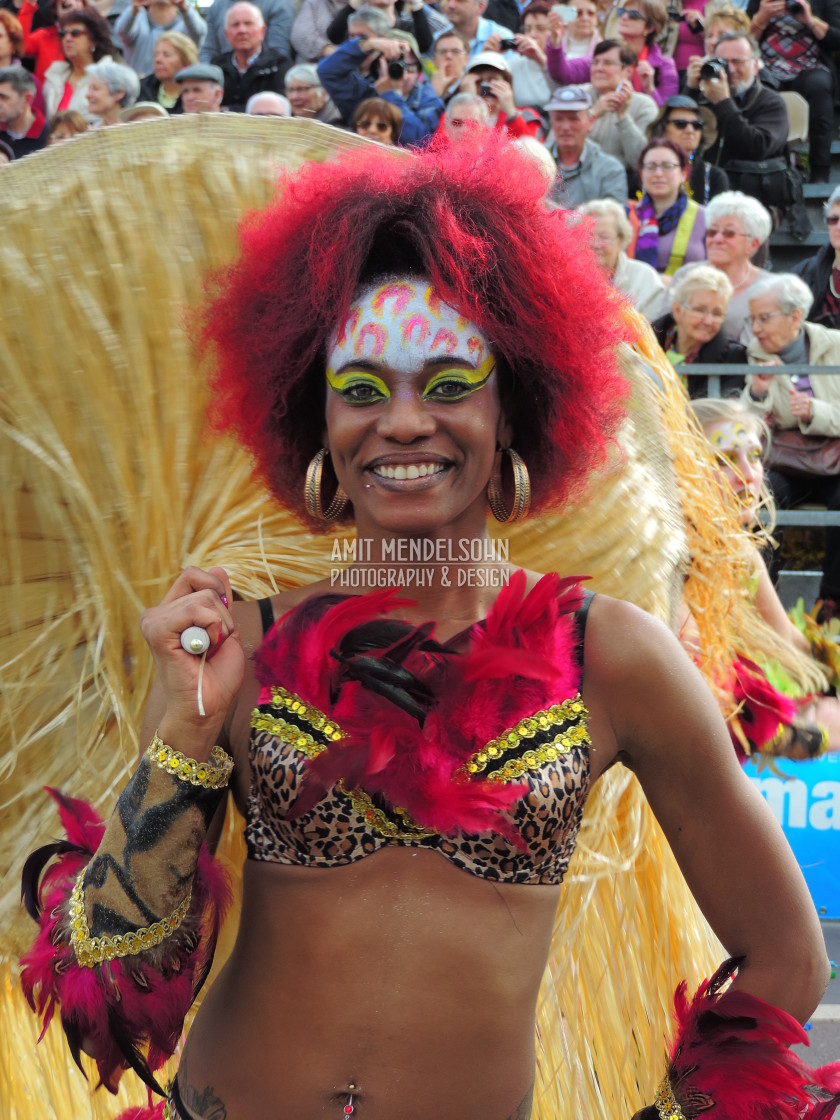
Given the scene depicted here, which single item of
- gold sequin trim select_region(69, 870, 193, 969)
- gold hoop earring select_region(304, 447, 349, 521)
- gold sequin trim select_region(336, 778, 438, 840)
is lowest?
gold sequin trim select_region(69, 870, 193, 969)

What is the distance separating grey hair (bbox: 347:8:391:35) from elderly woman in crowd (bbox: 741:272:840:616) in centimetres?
224

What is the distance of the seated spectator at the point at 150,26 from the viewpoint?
6547mm

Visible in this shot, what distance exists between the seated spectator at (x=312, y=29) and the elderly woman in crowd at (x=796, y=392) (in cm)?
290

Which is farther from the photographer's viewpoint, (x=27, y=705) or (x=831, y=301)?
(x=831, y=301)

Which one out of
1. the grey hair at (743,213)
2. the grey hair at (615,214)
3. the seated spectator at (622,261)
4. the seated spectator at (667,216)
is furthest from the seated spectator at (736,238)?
the grey hair at (615,214)

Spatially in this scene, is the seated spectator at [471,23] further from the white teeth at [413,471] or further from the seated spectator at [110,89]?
the white teeth at [413,471]

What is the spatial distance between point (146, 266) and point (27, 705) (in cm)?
75

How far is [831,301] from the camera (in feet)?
17.4

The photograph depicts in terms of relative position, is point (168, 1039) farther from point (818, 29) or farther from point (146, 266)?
point (818, 29)

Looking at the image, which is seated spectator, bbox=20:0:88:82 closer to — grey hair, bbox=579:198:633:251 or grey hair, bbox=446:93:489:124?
grey hair, bbox=446:93:489:124

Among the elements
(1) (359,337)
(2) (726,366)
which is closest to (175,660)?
(1) (359,337)

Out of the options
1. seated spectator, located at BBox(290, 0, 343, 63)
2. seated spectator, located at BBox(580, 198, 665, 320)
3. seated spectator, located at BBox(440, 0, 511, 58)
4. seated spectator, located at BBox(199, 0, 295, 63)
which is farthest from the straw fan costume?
seated spectator, located at BBox(199, 0, 295, 63)

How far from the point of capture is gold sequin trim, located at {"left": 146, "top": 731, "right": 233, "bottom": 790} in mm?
1423

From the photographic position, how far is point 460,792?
1.44 metres
